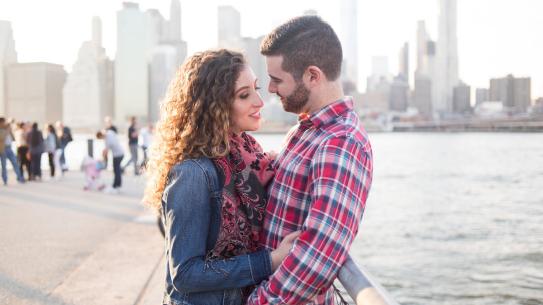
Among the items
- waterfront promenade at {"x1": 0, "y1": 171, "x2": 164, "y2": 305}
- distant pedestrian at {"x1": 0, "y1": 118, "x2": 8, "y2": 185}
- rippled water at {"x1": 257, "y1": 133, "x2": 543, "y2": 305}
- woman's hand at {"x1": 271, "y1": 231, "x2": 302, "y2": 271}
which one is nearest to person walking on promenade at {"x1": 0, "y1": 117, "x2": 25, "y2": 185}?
distant pedestrian at {"x1": 0, "y1": 118, "x2": 8, "y2": 185}

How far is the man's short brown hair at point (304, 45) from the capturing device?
7.05 feet

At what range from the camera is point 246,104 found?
2199mm

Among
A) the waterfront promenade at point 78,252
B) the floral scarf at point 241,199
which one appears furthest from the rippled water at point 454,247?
the waterfront promenade at point 78,252

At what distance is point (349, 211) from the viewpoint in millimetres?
1901

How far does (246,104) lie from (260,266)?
1.90ft

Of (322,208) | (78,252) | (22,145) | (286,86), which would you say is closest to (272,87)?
(286,86)

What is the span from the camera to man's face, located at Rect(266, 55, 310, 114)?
2.20 meters

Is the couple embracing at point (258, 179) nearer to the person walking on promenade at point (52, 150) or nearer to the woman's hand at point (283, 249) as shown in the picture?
the woman's hand at point (283, 249)

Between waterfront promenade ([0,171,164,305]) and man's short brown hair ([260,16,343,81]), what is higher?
man's short brown hair ([260,16,343,81])

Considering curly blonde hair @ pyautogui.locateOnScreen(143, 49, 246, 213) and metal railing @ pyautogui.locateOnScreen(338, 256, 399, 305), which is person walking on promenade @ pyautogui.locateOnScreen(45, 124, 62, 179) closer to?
curly blonde hair @ pyautogui.locateOnScreen(143, 49, 246, 213)

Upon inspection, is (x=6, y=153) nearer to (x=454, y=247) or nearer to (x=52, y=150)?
(x=52, y=150)

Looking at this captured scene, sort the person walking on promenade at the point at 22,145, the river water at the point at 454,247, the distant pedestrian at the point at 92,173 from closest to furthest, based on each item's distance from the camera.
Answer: the river water at the point at 454,247 → the distant pedestrian at the point at 92,173 → the person walking on promenade at the point at 22,145

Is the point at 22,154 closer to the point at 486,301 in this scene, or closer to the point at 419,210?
the point at 486,301

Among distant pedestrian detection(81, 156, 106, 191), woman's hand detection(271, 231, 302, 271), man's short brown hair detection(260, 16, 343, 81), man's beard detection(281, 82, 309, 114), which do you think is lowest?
distant pedestrian detection(81, 156, 106, 191)
